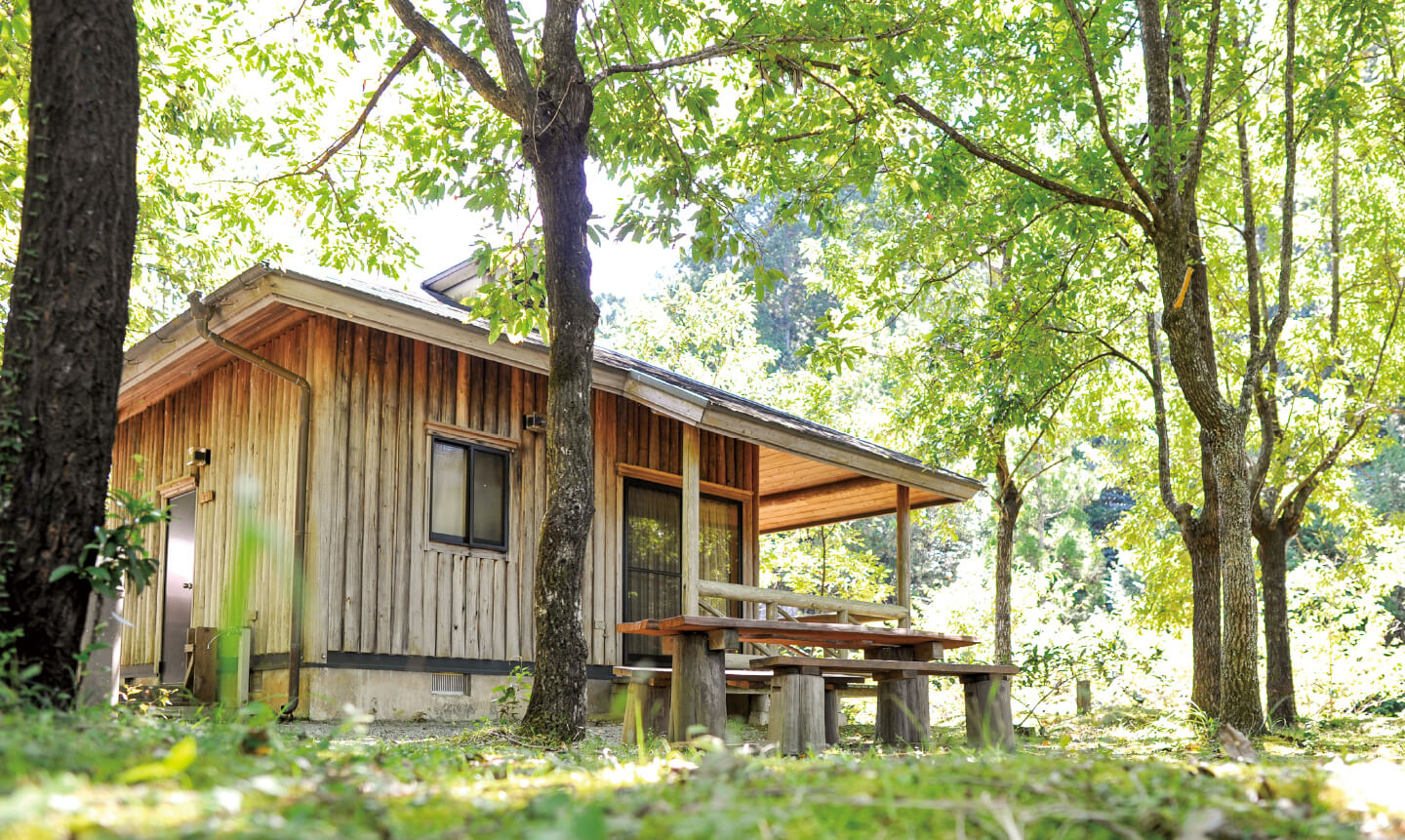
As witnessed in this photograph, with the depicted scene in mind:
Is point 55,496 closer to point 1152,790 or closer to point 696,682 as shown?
point 1152,790

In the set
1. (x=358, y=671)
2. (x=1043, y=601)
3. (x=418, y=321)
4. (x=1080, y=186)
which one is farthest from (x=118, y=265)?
(x=1043, y=601)

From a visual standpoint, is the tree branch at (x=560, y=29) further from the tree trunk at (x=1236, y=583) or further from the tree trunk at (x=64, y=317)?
the tree trunk at (x=1236, y=583)

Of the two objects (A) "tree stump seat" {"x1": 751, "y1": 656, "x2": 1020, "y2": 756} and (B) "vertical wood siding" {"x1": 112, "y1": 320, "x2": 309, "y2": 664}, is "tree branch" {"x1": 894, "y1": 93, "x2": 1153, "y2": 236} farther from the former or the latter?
(B) "vertical wood siding" {"x1": 112, "y1": 320, "x2": 309, "y2": 664}

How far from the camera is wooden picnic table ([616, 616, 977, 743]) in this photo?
281 inches

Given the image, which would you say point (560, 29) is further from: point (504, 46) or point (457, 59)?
point (457, 59)

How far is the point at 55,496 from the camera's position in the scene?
379 cm

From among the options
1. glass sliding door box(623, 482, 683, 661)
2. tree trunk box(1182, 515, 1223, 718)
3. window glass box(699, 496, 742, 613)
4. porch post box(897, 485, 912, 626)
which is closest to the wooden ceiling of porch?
porch post box(897, 485, 912, 626)

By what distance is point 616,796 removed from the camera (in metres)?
2.74

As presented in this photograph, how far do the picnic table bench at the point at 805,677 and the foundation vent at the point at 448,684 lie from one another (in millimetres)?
2921

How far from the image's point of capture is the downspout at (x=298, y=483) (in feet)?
30.0

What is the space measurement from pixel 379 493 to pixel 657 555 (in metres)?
3.58

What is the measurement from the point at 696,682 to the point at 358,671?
360 centimetres

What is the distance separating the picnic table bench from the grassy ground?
3176 millimetres

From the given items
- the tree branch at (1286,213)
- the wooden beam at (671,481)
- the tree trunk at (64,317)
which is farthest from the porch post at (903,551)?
the tree trunk at (64,317)
